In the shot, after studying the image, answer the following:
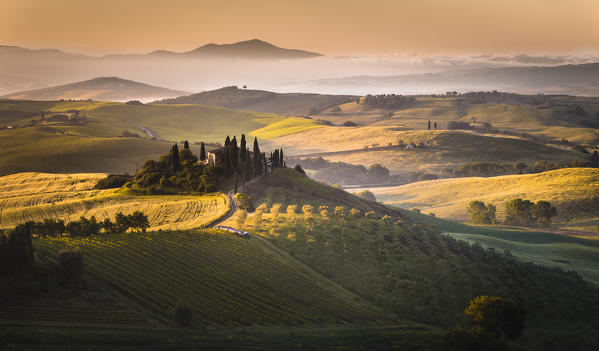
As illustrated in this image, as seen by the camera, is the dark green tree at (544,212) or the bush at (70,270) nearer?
the bush at (70,270)

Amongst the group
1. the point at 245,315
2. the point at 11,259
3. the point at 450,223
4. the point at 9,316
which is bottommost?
the point at 450,223

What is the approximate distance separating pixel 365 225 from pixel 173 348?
2054 inches

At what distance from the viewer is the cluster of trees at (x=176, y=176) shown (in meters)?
103

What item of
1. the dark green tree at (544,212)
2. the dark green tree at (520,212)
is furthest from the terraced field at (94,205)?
the dark green tree at (544,212)

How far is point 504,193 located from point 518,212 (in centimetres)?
2480

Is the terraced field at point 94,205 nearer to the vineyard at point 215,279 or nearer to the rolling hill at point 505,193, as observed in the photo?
the vineyard at point 215,279

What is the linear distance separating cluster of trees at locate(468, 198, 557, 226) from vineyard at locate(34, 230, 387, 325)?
Answer: 85.0 metres

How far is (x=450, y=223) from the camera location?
124 m

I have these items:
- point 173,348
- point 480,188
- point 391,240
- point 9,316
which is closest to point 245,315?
point 173,348

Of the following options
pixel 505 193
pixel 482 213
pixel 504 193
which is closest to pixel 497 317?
pixel 482 213

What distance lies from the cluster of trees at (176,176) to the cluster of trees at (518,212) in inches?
2836

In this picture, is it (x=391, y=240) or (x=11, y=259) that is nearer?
(x=11, y=259)

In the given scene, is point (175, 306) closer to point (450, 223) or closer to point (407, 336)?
point (407, 336)

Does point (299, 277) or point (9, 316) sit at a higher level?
point (9, 316)
